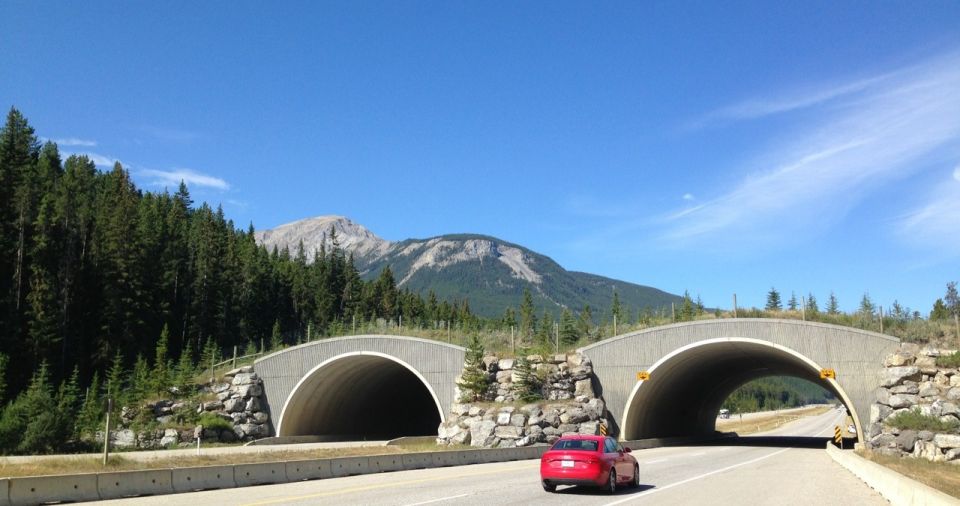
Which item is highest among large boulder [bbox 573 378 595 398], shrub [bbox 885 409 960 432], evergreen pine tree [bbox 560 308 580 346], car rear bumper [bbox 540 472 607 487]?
evergreen pine tree [bbox 560 308 580 346]

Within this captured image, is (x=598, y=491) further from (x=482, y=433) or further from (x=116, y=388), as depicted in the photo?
(x=116, y=388)

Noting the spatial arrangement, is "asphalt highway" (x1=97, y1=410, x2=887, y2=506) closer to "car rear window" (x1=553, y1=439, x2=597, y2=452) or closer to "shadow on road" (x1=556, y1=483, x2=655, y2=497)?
"shadow on road" (x1=556, y1=483, x2=655, y2=497)

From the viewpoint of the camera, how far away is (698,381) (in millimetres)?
47125

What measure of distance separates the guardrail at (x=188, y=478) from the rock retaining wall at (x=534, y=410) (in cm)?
1016

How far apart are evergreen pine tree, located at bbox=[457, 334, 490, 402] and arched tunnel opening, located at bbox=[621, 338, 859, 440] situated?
7655mm

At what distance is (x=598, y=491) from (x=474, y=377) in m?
22.6

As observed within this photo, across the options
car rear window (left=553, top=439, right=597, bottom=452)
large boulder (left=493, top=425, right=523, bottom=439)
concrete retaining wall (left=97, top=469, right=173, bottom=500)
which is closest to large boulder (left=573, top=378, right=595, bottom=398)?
large boulder (left=493, top=425, right=523, bottom=439)

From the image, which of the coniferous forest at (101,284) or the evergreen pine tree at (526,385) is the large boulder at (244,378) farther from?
the evergreen pine tree at (526,385)

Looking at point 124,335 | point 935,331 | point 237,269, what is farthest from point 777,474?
point 237,269

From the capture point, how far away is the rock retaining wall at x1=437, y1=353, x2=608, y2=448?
36.5 meters

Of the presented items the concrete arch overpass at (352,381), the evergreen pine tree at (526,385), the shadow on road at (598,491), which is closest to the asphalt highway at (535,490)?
the shadow on road at (598,491)

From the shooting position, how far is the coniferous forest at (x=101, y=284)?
52.3 meters

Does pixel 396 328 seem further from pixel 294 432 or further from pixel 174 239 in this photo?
pixel 174 239

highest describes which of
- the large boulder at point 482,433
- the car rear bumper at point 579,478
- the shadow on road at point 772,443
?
the car rear bumper at point 579,478
